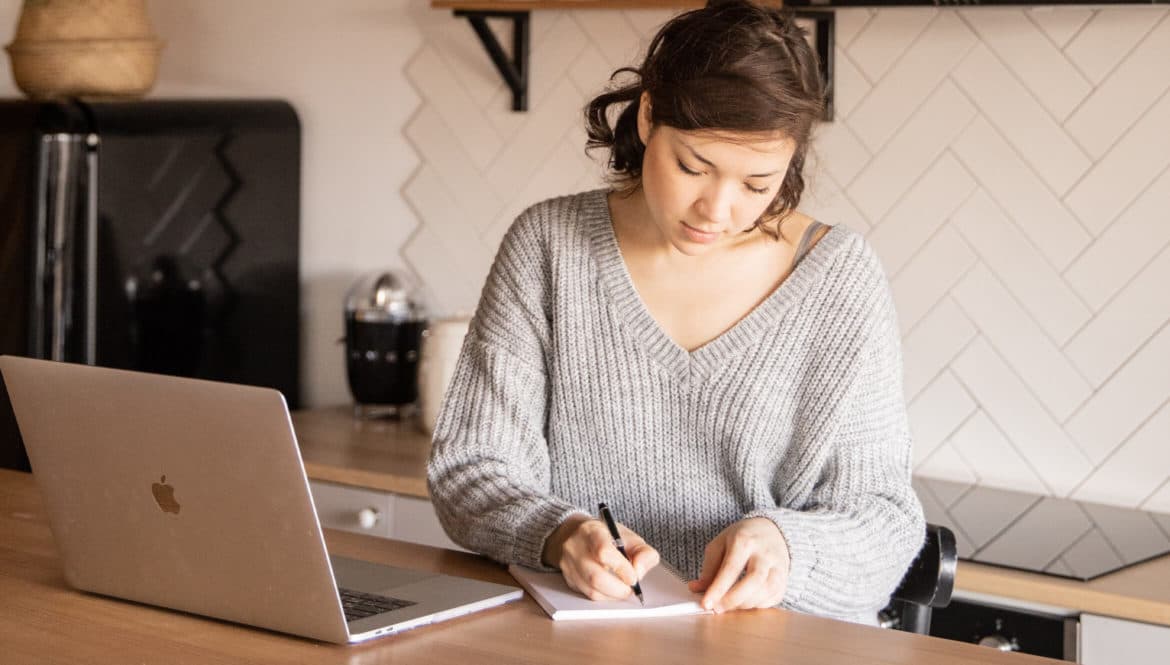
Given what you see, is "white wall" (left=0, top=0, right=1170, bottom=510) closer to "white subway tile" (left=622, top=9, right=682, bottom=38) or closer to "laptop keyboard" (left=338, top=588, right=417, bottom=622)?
"white subway tile" (left=622, top=9, right=682, bottom=38)

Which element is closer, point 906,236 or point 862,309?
point 862,309

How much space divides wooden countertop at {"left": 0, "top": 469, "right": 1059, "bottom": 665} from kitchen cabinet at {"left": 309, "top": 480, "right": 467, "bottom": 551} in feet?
3.40

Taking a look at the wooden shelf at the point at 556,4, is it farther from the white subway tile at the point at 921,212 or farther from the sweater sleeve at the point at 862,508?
the sweater sleeve at the point at 862,508

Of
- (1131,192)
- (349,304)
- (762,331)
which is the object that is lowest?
(349,304)

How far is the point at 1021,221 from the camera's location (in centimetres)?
237

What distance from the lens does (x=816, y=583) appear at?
4.91 feet

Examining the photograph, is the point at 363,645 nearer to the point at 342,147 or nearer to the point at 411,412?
the point at 411,412

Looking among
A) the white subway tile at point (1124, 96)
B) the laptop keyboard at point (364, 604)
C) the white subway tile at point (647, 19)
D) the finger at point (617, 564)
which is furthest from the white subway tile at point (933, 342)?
the laptop keyboard at point (364, 604)

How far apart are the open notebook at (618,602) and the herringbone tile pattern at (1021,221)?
1.08m

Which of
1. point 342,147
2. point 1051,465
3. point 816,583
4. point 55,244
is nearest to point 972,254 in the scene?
point 1051,465

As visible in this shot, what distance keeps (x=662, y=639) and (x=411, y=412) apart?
1705mm

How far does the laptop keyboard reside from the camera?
4.32 feet

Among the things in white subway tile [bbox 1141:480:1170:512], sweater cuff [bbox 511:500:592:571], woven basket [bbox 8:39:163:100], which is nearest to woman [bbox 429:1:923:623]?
sweater cuff [bbox 511:500:592:571]

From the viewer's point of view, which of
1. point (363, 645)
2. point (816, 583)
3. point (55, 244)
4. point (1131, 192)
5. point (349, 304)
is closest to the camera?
point (363, 645)
